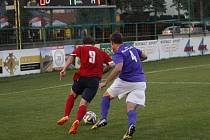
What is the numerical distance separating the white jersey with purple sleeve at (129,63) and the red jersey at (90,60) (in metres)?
0.83

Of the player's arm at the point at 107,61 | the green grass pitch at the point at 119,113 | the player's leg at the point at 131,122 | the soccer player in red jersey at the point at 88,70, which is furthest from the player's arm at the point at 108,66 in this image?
the player's leg at the point at 131,122

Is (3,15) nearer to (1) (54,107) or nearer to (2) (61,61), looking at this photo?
(2) (61,61)

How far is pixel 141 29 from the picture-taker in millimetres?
37906

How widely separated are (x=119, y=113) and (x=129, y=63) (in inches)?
128

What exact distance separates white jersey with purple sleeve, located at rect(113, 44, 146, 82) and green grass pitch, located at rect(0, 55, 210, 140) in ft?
3.26

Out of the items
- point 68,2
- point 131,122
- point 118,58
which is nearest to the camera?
point 131,122

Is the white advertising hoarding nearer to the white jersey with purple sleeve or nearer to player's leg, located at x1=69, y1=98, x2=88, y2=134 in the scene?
player's leg, located at x1=69, y1=98, x2=88, y2=134

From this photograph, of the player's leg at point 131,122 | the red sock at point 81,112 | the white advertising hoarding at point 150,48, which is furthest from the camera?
the white advertising hoarding at point 150,48

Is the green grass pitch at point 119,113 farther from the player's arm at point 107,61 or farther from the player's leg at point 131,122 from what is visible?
the player's arm at point 107,61

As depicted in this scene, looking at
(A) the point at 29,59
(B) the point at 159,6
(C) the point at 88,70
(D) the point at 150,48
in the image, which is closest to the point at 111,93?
(C) the point at 88,70

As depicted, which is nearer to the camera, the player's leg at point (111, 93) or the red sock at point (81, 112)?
the player's leg at point (111, 93)

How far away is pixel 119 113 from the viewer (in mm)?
12531

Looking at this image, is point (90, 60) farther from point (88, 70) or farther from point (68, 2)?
point (68, 2)

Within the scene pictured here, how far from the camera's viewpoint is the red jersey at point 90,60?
10281 millimetres
